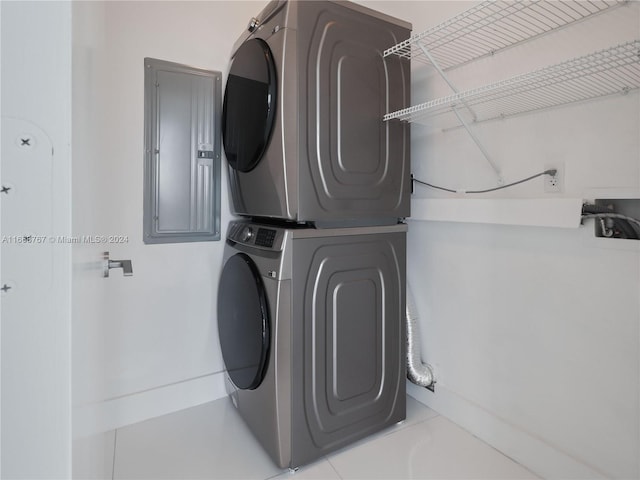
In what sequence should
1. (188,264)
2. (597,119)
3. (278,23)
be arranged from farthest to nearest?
(188,264) < (278,23) < (597,119)

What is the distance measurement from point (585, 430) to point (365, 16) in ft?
6.98

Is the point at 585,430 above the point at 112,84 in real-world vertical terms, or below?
below

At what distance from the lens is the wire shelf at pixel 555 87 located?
110cm

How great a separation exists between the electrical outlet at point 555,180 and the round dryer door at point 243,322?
1.37 meters

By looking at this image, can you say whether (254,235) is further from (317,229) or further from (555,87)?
(555,87)

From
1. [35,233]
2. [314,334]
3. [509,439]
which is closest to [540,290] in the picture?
[509,439]

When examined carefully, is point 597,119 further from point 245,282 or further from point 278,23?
point 245,282

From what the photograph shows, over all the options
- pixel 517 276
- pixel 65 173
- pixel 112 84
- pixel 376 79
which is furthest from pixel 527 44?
pixel 112 84

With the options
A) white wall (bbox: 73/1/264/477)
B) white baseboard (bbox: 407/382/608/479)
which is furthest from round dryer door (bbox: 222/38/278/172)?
white baseboard (bbox: 407/382/608/479)

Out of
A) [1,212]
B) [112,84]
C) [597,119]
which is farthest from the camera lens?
[112,84]

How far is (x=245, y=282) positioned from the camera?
1732mm

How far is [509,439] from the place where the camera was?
167cm

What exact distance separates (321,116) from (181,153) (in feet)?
3.21

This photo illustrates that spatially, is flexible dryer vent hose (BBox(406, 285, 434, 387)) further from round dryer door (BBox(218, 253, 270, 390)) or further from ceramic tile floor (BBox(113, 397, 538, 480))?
round dryer door (BBox(218, 253, 270, 390))
